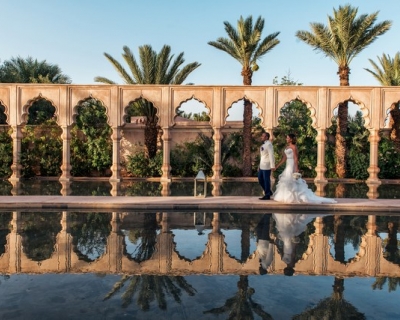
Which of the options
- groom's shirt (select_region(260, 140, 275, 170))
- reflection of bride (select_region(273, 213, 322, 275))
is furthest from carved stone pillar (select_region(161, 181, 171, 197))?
reflection of bride (select_region(273, 213, 322, 275))

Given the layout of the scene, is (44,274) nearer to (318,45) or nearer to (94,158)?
(94,158)

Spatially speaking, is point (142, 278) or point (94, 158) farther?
point (94, 158)

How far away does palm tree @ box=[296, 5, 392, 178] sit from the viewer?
1812 centimetres

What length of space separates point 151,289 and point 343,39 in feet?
57.2

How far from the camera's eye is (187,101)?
1647 centimetres

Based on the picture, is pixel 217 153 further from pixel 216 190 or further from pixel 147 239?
pixel 147 239

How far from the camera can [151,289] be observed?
3.93 metres

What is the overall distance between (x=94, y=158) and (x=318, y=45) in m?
12.3

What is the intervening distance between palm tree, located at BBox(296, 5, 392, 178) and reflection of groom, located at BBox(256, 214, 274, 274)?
1308 centimetres

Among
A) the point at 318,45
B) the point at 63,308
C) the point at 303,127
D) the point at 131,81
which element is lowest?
the point at 63,308

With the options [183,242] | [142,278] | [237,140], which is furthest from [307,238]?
[237,140]

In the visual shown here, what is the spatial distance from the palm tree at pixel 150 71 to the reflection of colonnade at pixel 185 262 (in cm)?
1440

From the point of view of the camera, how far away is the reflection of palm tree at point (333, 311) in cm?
333

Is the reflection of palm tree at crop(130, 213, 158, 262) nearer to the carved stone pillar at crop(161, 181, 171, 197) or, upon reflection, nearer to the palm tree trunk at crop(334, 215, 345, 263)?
the palm tree trunk at crop(334, 215, 345, 263)
